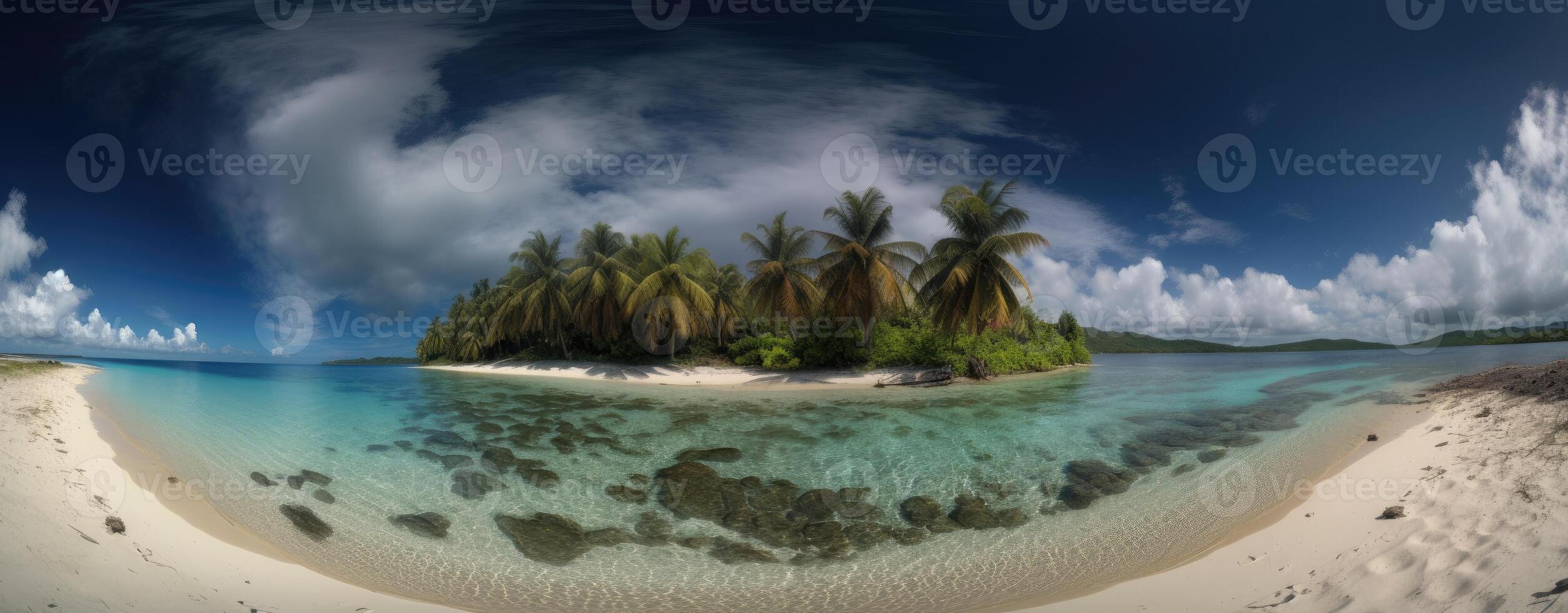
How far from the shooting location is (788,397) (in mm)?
16375

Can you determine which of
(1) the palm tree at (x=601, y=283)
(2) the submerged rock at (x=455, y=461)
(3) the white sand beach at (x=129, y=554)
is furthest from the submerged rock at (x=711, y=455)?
(1) the palm tree at (x=601, y=283)

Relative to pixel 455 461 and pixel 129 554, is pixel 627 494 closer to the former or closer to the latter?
pixel 455 461

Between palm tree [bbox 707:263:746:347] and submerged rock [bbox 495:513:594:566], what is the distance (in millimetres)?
20407

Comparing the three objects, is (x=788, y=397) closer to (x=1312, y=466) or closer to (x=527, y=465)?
(x=527, y=465)

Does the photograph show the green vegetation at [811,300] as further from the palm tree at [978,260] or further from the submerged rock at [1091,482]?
the submerged rock at [1091,482]

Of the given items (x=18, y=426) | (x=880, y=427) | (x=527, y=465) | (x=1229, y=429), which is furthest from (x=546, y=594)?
(x=1229, y=429)

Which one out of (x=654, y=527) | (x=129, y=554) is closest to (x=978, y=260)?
(x=654, y=527)

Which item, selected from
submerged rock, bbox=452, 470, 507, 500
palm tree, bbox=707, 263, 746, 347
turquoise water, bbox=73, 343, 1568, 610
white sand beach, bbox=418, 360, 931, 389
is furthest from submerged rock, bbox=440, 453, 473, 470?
palm tree, bbox=707, 263, 746, 347

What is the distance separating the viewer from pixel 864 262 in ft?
72.1

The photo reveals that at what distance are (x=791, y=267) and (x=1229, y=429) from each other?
56.7 ft

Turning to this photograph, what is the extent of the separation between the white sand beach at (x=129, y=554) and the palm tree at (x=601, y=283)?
2085cm

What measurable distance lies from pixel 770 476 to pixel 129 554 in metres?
5.76

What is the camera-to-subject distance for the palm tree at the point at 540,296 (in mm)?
30953

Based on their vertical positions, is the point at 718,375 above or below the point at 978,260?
below
